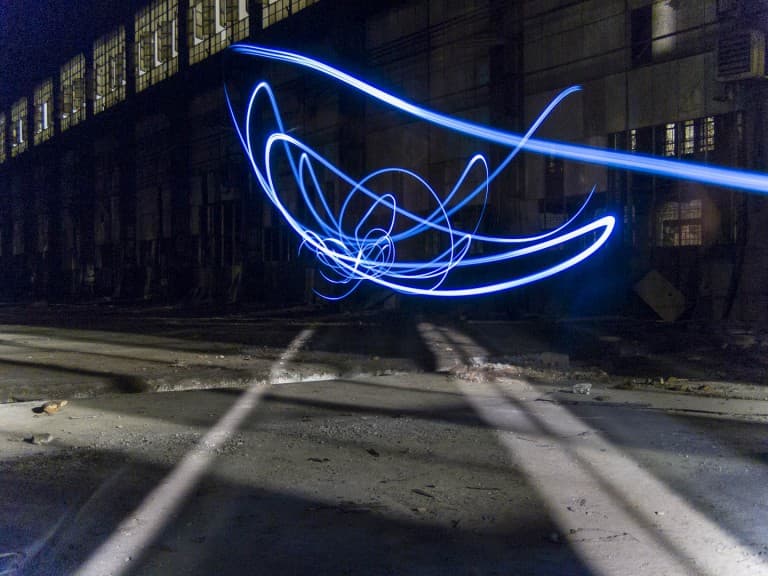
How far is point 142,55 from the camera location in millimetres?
45500

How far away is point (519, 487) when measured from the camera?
5473mm

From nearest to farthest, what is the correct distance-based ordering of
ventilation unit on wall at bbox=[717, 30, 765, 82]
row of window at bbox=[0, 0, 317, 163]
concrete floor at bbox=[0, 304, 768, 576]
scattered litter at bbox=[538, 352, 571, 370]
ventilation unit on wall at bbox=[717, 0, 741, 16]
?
concrete floor at bbox=[0, 304, 768, 576] → scattered litter at bbox=[538, 352, 571, 370] → ventilation unit on wall at bbox=[717, 30, 765, 82] → ventilation unit on wall at bbox=[717, 0, 741, 16] → row of window at bbox=[0, 0, 317, 163]

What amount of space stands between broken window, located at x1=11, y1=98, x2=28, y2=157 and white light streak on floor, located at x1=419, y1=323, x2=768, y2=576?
64576 mm

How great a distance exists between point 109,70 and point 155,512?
49571 millimetres

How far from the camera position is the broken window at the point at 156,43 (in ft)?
138

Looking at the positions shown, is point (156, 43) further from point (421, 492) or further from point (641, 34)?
point (421, 492)

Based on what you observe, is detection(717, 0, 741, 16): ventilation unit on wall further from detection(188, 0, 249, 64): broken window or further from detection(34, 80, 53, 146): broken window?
detection(34, 80, 53, 146): broken window

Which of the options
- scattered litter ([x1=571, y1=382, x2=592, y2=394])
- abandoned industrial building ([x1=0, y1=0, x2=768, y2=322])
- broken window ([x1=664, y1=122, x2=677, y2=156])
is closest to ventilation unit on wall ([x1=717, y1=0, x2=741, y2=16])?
abandoned industrial building ([x1=0, y1=0, x2=768, y2=322])

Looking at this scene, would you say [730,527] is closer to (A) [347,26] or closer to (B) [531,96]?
(B) [531,96]

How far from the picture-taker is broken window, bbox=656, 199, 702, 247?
19406mm

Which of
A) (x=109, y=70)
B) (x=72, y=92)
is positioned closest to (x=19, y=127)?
(x=72, y=92)

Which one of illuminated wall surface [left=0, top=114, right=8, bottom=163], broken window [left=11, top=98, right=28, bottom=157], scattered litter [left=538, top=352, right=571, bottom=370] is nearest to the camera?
scattered litter [left=538, top=352, right=571, bottom=370]

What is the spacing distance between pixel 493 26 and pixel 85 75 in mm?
36546

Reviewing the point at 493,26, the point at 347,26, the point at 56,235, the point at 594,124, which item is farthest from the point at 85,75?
the point at 594,124
